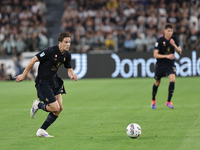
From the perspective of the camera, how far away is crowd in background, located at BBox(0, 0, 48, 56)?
21938 mm

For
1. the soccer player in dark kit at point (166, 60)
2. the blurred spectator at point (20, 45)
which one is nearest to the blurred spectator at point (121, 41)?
the blurred spectator at point (20, 45)

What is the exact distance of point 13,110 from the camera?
37.0 ft

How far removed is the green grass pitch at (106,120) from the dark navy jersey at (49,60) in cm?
125

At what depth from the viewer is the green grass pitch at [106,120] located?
6.54 metres

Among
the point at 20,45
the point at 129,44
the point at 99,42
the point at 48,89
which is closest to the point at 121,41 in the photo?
the point at 129,44

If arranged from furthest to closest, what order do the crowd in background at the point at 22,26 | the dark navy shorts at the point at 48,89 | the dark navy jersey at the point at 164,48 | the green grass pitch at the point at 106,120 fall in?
the crowd in background at the point at 22,26
the dark navy jersey at the point at 164,48
the dark navy shorts at the point at 48,89
the green grass pitch at the point at 106,120

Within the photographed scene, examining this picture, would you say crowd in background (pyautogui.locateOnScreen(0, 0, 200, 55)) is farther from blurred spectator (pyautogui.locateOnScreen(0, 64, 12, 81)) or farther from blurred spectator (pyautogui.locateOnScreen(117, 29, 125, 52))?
blurred spectator (pyautogui.locateOnScreen(0, 64, 12, 81))

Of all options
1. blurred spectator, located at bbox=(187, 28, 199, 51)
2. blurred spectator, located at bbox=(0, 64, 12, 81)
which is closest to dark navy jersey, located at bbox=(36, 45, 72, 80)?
blurred spectator, located at bbox=(187, 28, 199, 51)

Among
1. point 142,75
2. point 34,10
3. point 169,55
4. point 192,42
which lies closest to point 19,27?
point 34,10

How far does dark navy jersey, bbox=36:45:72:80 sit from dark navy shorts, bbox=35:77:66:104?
104mm

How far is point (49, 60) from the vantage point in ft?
23.7

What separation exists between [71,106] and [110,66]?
891 centimetres

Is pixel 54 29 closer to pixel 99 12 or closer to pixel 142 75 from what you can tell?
pixel 99 12

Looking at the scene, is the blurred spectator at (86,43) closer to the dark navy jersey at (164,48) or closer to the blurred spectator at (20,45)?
the blurred spectator at (20,45)
